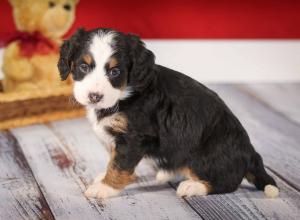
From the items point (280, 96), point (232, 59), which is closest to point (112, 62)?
point (280, 96)

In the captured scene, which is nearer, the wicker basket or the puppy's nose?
the puppy's nose

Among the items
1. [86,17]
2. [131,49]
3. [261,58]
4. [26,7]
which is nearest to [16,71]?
[26,7]

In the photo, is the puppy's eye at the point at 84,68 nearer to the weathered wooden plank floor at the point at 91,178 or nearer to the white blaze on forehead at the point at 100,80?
the white blaze on forehead at the point at 100,80

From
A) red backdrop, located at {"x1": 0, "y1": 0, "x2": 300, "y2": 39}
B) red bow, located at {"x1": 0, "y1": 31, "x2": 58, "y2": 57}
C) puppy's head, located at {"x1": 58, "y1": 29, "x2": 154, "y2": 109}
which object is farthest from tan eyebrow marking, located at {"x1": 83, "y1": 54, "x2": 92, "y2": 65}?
red backdrop, located at {"x1": 0, "y1": 0, "x2": 300, "y2": 39}

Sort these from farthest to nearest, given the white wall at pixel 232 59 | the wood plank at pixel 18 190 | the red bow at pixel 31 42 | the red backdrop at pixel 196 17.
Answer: the white wall at pixel 232 59
the red backdrop at pixel 196 17
the red bow at pixel 31 42
the wood plank at pixel 18 190

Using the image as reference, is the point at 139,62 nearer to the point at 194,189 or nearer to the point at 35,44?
the point at 194,189

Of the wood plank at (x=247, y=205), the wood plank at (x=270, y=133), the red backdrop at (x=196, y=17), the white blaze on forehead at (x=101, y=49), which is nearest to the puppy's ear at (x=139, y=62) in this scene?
the white blaze on forehead at (x=101, y=49)

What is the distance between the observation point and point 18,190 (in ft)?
7.95

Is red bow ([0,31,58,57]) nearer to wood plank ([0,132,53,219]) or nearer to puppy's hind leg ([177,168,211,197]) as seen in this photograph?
wood plank ([0,132,53,219])

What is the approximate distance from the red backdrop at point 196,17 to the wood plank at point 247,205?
89.0 inches

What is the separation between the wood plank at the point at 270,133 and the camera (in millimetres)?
2781

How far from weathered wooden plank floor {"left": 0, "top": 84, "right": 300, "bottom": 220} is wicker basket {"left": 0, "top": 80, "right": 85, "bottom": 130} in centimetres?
6

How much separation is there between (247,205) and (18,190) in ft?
3.25

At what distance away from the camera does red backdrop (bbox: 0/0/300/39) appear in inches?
171
